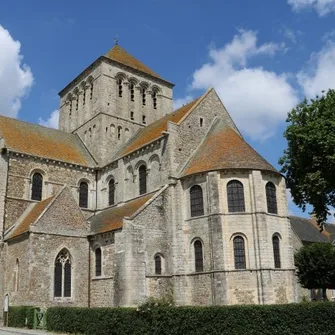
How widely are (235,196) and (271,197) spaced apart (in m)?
2.58

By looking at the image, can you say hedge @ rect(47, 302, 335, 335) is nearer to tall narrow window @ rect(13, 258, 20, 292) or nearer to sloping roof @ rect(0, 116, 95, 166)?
tall narrow window @ rect(13, 258, 20, 292)

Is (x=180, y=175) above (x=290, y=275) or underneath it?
above

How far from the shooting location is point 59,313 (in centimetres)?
2048

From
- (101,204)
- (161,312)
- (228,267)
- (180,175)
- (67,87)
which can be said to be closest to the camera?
(161,312)

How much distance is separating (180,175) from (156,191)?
6.57ft

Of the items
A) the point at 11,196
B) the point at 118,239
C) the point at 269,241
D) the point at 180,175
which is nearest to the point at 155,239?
the point at 118,239

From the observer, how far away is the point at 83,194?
111 feet

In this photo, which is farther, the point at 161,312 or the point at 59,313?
the point at 59,313

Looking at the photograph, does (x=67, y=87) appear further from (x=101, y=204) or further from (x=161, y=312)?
(x=161, y=312)

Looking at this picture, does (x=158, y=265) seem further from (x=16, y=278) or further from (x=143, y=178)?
(x=16, y=278)

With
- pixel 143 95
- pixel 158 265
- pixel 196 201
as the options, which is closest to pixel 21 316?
pixel 158 265

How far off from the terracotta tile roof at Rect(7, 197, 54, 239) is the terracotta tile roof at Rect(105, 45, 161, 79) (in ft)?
59.9

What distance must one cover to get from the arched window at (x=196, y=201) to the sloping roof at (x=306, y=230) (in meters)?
23.4

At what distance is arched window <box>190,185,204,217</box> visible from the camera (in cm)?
2616
